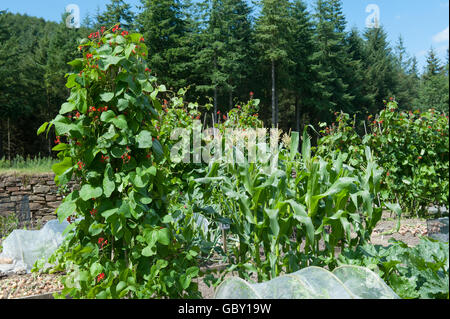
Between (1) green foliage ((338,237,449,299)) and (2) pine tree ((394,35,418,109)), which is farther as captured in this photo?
(2) pine tree ((394,35,418,109))

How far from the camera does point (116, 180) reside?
5.63ft

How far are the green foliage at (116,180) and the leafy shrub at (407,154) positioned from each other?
369 cm

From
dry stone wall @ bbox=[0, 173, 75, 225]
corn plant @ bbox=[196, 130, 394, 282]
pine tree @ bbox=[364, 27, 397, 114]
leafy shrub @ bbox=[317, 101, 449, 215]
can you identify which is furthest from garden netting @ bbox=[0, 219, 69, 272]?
pine tree @ bbox=[364, 27, 397, 114]

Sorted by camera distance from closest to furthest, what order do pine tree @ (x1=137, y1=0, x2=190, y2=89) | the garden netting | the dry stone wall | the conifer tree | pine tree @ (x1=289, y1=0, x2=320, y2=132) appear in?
the garden netting
the dry stone wall
the conifer tree
pine tree @ (x1=137, y1=0, x2=190, y2=89)
pine tree @ (x1=289, y1=0, x2=320, y2=132)

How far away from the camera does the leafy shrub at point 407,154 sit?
4938 millimetres

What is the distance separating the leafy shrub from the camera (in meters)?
4.94

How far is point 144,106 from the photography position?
5.83ft

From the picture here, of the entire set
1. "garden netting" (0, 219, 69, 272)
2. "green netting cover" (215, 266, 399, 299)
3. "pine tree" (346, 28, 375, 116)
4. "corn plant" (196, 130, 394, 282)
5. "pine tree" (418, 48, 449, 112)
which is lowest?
"garden netting" (0, 219, 69, 272)

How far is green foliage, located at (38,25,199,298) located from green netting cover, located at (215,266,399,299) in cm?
33

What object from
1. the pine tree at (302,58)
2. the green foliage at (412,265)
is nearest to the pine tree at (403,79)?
the pine tree at (302,58)

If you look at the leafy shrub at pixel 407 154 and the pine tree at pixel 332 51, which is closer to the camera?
the leafy shrub at pixel 407 154

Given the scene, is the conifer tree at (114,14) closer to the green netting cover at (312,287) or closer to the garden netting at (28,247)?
the garden netting at (28,247)

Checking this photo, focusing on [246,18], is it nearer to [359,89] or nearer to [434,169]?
[359,89]

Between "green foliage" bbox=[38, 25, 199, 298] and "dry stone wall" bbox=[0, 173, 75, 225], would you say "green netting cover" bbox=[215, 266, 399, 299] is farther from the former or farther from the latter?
"dry stone wall" bbox=[0, 173, 75, 225]
